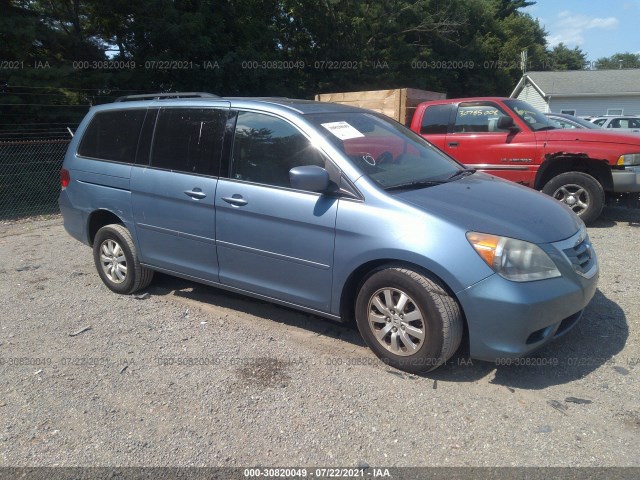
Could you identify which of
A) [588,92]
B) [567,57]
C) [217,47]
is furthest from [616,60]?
[217,47]

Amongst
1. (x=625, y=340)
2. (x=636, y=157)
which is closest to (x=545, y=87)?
(x=636, y=157)

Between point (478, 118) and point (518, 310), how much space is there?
5.84m

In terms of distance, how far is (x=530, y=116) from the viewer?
843cm

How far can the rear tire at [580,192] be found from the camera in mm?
7594

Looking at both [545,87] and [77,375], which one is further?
[545,87]

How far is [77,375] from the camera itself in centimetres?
391

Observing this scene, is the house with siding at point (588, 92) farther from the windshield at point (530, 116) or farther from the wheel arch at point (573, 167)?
the wheel arch at point (573, 167)

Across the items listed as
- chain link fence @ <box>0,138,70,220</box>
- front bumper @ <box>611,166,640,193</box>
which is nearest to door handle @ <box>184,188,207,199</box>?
front bumper @ <box>611,166,640,193</box>

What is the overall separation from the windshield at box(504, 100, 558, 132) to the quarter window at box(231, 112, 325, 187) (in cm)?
520

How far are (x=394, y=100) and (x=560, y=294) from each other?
6938 millimetres

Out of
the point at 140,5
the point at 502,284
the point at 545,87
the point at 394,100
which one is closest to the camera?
the point at 502,284

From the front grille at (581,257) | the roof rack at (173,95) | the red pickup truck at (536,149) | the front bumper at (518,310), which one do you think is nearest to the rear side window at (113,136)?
the roof rack at (173,95)

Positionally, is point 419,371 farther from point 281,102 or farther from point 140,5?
point 140,5

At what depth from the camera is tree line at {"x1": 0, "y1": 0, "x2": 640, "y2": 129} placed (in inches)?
478
